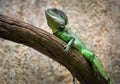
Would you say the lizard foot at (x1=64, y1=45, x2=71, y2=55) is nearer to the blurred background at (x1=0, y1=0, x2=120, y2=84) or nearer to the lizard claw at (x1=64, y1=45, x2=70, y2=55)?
the lizard claw at (x1=64, y1=45, x2=70, y2=55)

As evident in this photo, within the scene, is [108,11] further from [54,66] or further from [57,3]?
[54,66]

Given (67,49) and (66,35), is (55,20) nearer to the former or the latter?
(66,35)

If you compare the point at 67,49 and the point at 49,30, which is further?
the point at 49,30

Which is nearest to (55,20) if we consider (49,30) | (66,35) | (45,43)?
(66,35)

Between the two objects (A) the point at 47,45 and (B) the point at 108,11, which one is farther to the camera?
(B) the point at 108,11

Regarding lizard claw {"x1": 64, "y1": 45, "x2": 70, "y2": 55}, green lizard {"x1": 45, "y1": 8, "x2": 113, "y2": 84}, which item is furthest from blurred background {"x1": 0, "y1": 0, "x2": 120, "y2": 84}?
lizard claw {"x1": 64, "y1": 45, "x2": 70, "y2": 55}

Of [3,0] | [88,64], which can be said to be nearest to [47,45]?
[88,64]
